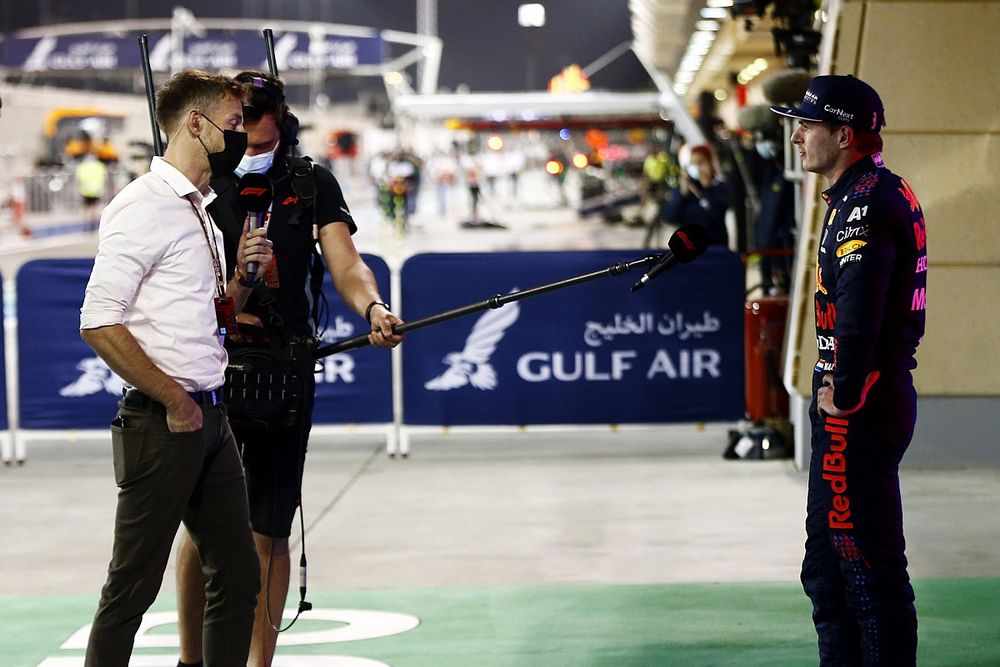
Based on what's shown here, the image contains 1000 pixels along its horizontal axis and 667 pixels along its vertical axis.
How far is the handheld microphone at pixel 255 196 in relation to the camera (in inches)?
175

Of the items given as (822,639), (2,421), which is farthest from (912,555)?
(2,421)

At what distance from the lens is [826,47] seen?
8875 millimetres

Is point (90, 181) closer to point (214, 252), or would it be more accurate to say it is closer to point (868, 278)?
point (214, 252)

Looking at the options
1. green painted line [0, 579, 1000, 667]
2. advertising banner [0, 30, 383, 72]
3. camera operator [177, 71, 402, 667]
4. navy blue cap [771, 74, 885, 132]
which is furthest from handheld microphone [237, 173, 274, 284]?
advertising banner [0, 30, 383, 72]

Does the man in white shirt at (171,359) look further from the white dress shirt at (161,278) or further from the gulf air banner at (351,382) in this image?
the gulf air banner at (351,382)

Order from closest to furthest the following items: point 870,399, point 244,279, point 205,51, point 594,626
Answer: point 870,399, point 244,279, point 594,626, point 205,51

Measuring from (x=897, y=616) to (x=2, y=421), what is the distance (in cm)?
735

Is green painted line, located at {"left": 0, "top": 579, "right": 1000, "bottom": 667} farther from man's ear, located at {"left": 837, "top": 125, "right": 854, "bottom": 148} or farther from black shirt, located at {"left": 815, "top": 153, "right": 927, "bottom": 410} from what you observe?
man's ear, located at {"left": 837, "top": 125, "right": 854, "bottom": 148}

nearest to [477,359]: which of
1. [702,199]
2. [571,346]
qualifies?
[571,346]

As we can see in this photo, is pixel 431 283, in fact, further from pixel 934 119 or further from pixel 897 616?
pixel 897 616

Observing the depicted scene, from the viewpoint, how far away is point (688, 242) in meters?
4.47

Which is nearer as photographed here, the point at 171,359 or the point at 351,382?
the point at 171,359

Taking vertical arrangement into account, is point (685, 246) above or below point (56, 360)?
above

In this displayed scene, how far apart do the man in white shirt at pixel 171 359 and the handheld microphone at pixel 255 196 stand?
1.05ft
